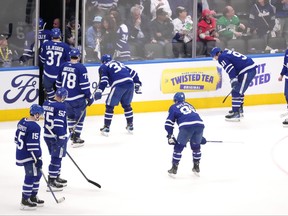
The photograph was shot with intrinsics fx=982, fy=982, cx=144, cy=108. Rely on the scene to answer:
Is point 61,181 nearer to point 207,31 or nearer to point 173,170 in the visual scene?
point 173,170

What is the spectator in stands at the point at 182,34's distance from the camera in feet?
53.8

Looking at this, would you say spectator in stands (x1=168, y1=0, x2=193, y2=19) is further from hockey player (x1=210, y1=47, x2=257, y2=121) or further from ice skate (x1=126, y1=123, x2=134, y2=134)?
ice skate (x1=126, y1=123, x2=134, y2=134)

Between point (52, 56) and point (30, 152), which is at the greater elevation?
point (52, 56)

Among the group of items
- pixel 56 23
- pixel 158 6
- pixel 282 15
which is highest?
pixel 158 6

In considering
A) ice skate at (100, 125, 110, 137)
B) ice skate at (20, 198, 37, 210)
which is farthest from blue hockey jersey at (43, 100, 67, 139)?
ice skate at (100, 125, 110, 137)

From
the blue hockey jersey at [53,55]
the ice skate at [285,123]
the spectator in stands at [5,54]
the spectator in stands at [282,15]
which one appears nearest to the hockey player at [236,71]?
the ice skate at [285,123]

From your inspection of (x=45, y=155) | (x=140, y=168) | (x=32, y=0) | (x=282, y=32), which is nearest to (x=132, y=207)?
(x=140, y=168)

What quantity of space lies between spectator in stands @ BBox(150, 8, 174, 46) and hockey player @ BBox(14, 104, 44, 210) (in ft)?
20.1

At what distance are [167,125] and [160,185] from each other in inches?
28.4

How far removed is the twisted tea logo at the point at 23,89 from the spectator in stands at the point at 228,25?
3480mm

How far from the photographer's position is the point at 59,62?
15.1m

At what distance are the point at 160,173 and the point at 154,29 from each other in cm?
452

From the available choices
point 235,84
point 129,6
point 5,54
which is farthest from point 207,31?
point 5,54

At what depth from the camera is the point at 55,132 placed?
11.2 m
